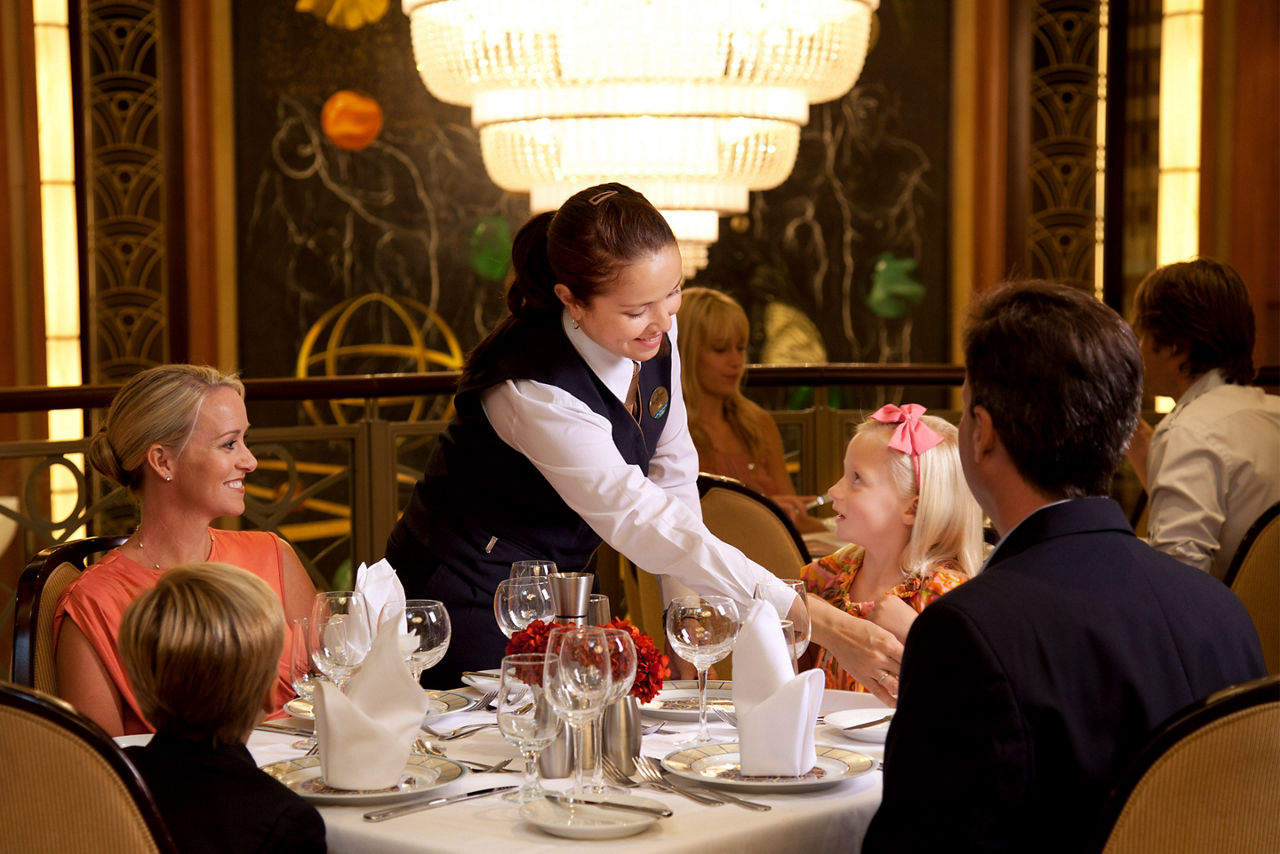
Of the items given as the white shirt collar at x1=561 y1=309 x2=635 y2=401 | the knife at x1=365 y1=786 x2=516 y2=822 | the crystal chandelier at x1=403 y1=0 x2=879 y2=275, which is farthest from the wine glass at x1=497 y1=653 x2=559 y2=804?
the crystal chandelier at x1=403 y1=0 x2=879 y2=275

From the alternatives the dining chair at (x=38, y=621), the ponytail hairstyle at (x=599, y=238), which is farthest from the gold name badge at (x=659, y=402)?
the dining chair at (x=38, y=621)

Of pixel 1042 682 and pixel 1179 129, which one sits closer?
pixel 1042 682

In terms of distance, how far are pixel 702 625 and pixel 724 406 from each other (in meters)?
2.62

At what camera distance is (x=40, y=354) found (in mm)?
5629

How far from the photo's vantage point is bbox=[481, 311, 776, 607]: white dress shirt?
2.23 metres

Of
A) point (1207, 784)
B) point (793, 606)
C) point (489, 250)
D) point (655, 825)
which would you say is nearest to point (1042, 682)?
point (1207, 784)

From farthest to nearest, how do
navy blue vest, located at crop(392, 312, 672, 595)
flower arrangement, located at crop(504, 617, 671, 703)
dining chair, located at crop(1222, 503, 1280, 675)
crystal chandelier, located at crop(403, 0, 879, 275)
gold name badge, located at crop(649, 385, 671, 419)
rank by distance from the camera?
crystal chandelier, located at crop(403, 0, 879, 275), dining chair, located at crop(1222, 503, 1280, 675), gold name badge, located at crop(649, 385, 671, 419), navy blue vest, located at crop(392, 312, 672, 595), flower arrangement, located at crop(504, 617, 671, 703)

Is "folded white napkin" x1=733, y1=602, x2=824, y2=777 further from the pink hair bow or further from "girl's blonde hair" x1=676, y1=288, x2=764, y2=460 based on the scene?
"girl's blonde hair" x1=676, y1=288, x2=764, y2=460

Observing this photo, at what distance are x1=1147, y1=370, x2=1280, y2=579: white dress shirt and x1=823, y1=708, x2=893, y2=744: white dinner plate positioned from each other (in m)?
1.42

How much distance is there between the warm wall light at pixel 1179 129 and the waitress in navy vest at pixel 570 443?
418 cm

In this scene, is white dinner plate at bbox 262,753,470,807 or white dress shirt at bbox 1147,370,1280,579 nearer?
white dinner plate at bbox 262,753,470,807

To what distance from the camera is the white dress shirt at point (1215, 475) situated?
10.5 feet

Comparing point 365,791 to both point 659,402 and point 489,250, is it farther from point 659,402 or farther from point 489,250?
point 489,250

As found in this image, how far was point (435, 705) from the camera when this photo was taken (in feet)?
7.02
